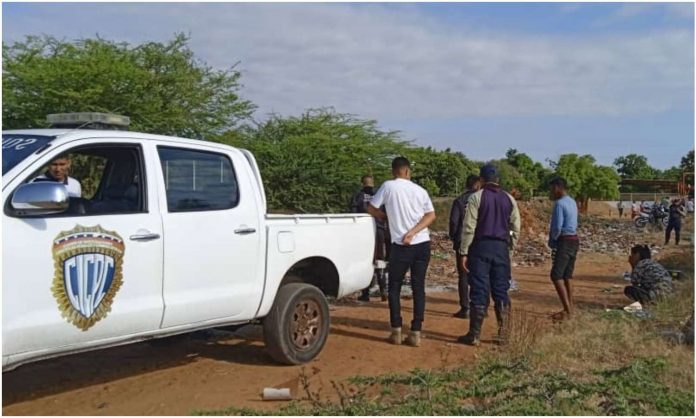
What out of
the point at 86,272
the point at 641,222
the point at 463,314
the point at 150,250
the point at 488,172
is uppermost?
the point at 488,172

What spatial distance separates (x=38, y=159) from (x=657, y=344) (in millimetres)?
5507

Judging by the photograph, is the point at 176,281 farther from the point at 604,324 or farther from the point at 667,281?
the point at 667,281

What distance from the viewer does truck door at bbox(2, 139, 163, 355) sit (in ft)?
14.6

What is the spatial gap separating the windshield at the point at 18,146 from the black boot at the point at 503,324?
435 cm

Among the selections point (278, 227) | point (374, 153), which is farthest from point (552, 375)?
point (374, 153)

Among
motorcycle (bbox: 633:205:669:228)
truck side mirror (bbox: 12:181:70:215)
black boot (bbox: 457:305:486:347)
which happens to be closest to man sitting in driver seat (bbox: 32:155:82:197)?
truck side mirror (bbox: 12:181:70:215)

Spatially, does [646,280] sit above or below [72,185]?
below

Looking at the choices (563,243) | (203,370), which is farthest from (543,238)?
(203,370)

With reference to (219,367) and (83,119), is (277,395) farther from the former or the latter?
(83,119)

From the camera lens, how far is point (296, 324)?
6629 millimetres

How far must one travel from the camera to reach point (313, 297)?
266 inches

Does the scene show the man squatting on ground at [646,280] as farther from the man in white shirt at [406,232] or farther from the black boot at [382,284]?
the man in white shirt at [406,232]

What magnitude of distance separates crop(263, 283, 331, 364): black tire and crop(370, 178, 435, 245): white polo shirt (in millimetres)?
1019

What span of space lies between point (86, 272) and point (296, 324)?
Result: 2.29m
